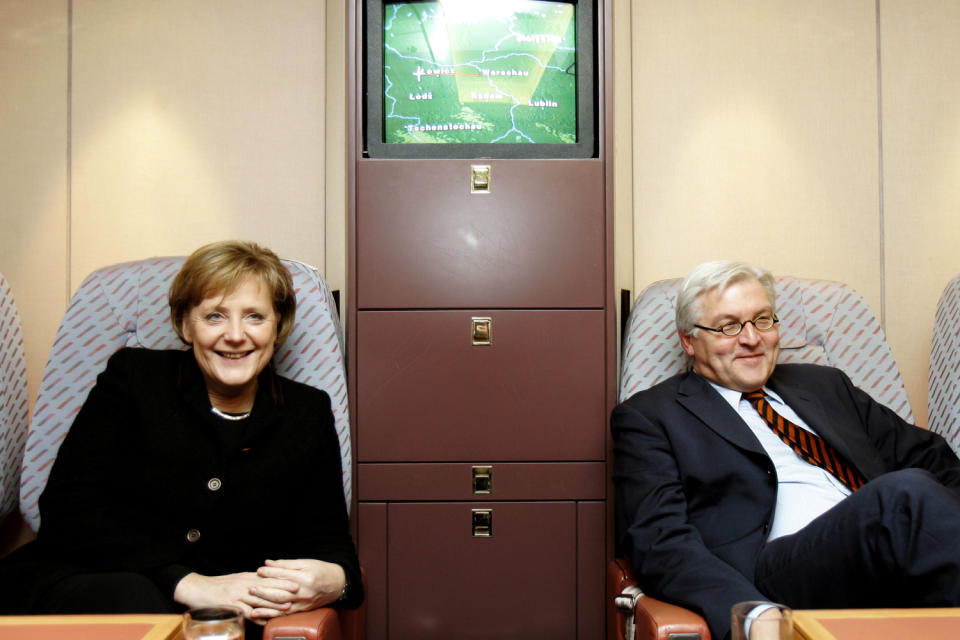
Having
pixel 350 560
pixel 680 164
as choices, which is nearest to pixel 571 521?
pixel 350 560

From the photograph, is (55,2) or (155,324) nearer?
(155,324)

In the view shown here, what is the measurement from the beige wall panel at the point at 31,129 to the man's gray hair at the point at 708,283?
195 centimetres

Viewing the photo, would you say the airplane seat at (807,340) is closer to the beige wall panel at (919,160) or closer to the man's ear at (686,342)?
the man's ear at (686,342)

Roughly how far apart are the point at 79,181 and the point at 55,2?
22.9 inches

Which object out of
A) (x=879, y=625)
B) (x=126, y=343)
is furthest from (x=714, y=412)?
(x=126, y=343)

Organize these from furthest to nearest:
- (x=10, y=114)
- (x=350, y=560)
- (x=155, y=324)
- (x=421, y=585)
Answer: (x=10, y=114)
(x=421, y=585)
(x=155, y=324)
(x=350, y=560)

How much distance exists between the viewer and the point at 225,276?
160 cm

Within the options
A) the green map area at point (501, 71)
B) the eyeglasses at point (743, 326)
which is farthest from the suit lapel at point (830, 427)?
the green map area at point (501, 71)

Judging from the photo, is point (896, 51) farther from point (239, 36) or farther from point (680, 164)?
point (239, 36)

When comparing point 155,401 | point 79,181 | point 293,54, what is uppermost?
point 293,54

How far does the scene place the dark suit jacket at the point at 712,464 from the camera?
4.91 feet

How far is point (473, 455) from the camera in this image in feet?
6.69

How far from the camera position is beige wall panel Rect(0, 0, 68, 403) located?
2496 millimetres

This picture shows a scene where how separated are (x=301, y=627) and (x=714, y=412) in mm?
1014
